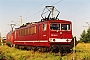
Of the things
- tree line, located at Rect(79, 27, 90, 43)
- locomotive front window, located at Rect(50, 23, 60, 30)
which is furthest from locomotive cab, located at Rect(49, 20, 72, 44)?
tree line, located at Rect(79, 27, 90, 43)

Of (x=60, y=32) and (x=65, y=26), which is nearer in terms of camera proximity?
(x=60, y=32)

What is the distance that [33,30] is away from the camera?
22500 millimetres

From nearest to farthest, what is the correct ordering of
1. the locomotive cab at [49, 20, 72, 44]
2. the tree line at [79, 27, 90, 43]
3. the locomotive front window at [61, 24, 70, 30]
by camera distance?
1. the locomotive cab at [49, 20, 72, 44]
2. the locomotive front window at [61, 24, 70, 30]
3. the tree line at [79, 27, 90, 43]

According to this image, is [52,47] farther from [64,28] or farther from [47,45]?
[64,28]

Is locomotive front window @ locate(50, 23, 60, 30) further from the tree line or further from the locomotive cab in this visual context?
the tree line

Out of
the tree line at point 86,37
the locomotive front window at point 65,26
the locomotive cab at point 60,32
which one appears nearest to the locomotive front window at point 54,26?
the locomotive cab at point 60,32

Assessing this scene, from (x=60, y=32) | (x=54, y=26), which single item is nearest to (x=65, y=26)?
(x=60, y=32)

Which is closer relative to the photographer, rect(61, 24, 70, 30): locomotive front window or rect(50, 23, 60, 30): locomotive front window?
rect(50, 23, 60, 30): locomotive front window

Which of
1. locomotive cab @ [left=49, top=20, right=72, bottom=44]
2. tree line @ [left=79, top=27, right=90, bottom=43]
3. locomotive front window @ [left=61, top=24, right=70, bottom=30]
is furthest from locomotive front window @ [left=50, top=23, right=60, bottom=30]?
tree line @ [left=79, top=27, right=90, bottom=43]

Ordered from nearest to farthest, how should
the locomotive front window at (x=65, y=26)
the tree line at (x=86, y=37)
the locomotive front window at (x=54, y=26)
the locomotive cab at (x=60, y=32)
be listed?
the locomotive cab at (x=60, y=32), the locomotive front window at (x=54, y=26), the locomotive front window at (x=65, y=26), the tree line at (x=86, y=37)

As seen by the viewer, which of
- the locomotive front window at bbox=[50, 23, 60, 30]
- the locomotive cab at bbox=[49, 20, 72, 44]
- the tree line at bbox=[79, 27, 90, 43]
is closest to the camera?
the locomotive cab at bbox=[49, 20, 72, 44]

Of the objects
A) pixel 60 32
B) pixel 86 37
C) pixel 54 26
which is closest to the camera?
pixel 60 32

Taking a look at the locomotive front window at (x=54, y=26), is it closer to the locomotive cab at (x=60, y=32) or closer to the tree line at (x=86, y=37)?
the locomotive cab at (x=60, y=32)

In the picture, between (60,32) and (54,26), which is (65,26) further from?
(54,26)
